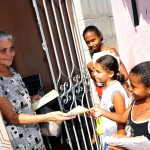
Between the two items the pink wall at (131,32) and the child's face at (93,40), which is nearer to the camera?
the child's face at (93,40)

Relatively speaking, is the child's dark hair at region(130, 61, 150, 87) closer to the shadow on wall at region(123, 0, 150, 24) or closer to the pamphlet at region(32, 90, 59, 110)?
the pamphlet at region(32, 90, 59, 110)

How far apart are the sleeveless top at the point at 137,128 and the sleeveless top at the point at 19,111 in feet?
2.73

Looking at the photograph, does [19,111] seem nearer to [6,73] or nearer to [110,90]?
[6,73]

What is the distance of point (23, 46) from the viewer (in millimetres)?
5086

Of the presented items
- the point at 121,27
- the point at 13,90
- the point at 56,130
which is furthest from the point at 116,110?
the point at 121,27

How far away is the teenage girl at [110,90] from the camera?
2.23 meters

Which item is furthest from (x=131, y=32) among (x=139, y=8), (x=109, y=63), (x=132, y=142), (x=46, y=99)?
(x=132, y=142)

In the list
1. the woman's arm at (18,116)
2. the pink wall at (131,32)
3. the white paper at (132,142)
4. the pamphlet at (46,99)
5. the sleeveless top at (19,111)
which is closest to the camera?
the white paper at (132,142)

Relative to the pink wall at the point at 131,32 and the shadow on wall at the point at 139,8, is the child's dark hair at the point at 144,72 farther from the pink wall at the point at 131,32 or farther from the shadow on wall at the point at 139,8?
the shadow on wall at the point at 139,8

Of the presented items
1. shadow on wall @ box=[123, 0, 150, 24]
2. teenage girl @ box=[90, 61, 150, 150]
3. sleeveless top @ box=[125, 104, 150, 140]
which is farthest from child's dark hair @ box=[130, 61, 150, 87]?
shadow on wall @ box=[123, 0, 150, 24]

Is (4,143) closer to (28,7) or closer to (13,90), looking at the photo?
(13,90)

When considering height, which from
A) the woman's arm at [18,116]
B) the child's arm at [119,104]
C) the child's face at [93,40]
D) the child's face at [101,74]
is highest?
the child's face at [93,40]

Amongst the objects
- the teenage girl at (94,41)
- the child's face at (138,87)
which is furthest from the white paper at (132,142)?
the teenage girl at (94,41)

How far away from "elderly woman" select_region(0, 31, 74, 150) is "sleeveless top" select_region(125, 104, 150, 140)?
1.54ft
